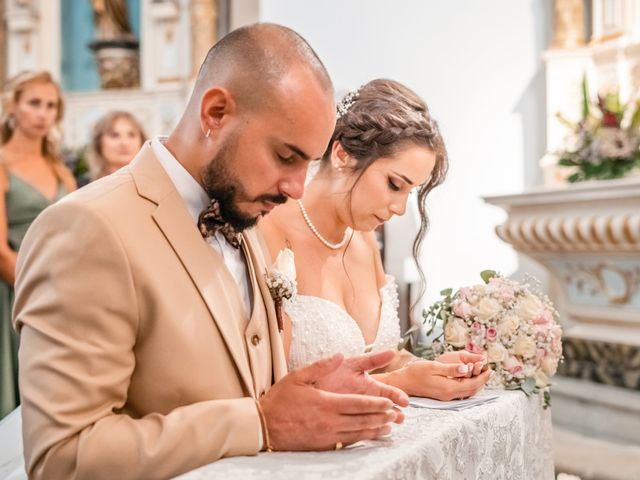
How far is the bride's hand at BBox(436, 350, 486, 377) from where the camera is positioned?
2035 millimetres

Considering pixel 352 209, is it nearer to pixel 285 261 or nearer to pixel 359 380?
pixel 285 261

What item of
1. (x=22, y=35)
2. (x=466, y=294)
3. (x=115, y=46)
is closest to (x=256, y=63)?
(x=466, y=294)

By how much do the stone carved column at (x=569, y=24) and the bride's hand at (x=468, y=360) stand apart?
361 centimetres

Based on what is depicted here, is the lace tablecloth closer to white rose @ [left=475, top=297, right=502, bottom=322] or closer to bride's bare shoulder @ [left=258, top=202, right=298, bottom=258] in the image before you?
white rose @ [left=475, top=297, right=502, bottom=322]

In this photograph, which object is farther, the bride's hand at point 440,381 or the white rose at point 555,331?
the white rose at point 555,331

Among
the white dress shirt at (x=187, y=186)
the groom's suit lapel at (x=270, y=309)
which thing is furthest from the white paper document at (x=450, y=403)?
the white dress shirt at (x=187, y=186)

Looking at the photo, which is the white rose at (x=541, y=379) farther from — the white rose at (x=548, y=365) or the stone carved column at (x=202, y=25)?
the stone carved column at (x=202, y=25)

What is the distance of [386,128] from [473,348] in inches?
27.8

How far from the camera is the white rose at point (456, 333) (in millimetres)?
2219

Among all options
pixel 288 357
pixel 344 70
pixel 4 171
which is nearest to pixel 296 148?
pixel 288 357

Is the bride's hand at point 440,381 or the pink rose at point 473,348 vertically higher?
the pink rose at point 473,348

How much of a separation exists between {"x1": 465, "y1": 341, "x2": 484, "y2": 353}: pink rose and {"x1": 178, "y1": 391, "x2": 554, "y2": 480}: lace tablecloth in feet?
0.49

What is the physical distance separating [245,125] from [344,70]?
174 inches

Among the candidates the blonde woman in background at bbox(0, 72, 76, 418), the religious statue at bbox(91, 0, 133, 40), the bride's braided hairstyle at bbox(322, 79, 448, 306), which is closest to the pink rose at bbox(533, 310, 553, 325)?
the bride's braided hairstyle at bbox(322, 79, 448, 306)
